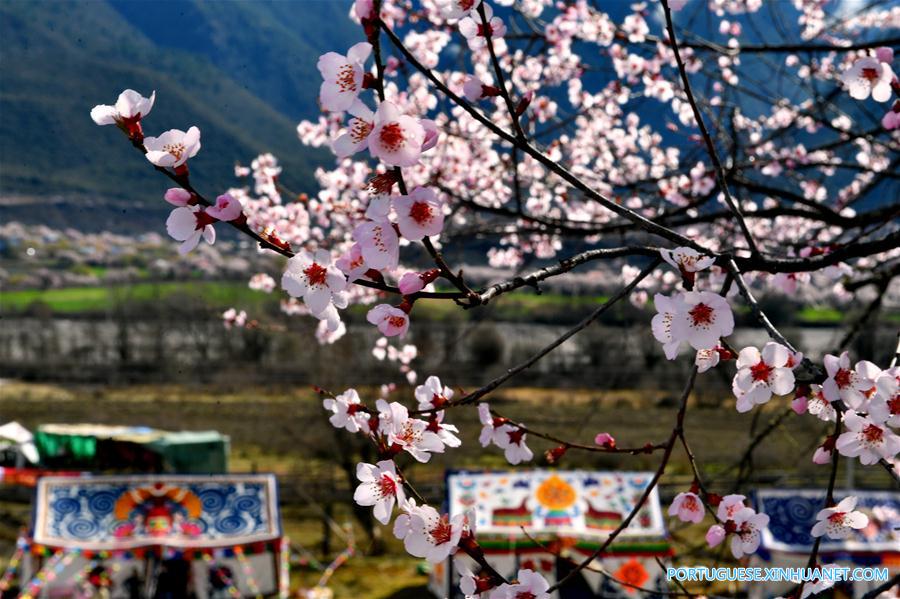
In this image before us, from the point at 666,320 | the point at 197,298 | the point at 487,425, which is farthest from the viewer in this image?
the point at 197,298

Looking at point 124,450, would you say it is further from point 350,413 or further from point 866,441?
point 866,441

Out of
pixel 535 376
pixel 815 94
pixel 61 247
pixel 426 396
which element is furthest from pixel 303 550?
pixel 61 247

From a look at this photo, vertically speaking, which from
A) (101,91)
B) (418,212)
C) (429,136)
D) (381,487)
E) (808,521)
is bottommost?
(808,521)

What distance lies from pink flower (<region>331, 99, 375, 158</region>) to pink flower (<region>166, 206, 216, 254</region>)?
248 millimetres

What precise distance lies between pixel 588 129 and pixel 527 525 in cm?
468

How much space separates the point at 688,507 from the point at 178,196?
4.62 feet

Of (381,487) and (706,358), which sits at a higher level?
(706,358)

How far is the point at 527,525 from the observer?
9.51 m

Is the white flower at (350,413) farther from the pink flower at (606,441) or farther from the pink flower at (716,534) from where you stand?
the pink flower at (716,534)

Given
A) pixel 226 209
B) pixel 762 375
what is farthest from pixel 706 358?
pixel 226 209

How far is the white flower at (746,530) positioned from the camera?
1901 millimetres

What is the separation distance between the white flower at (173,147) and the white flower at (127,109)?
0.05 m

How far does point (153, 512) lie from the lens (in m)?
9.94

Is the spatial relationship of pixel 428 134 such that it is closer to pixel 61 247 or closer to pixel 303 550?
pixel 303 550
